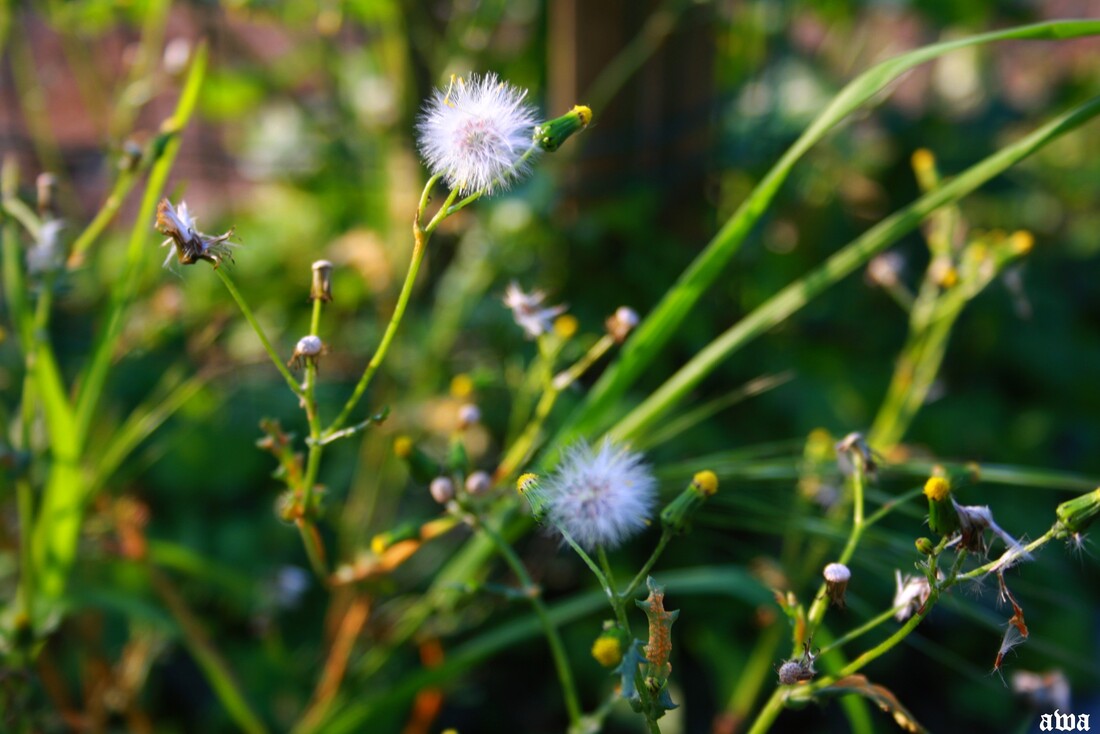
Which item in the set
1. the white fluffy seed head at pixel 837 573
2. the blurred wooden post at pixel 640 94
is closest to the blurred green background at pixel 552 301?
the blurred wooden post at pixel 640 94

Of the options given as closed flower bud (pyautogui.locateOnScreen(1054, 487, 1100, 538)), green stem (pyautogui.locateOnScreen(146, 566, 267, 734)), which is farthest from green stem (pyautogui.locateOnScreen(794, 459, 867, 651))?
green stem (pyautogui.locateOnScreen(146, 566, 267, 734))

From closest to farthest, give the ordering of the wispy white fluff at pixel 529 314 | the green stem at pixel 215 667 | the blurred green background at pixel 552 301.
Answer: the wispy white fluff at pixel 529 314, the green stem at pixel 215 667, the blurred green background at pixel 552 301

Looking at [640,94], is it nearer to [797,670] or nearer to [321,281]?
[321,281]

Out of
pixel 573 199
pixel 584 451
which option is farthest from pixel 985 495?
pixel 584 451

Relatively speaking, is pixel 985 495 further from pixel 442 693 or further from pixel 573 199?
pixel 442 693

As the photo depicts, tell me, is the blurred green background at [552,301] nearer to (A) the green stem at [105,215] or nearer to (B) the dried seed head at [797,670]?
(A) the green stem at [105,215]

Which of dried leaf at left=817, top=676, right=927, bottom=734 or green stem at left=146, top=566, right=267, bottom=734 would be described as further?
green stem at left=146, top=566, right=267, bottom=734

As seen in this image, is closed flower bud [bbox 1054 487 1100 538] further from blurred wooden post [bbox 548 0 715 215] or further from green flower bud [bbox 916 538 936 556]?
blurred wooden post [bbox 548 0 715 215]
